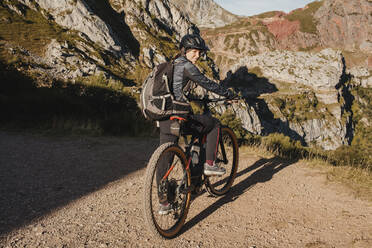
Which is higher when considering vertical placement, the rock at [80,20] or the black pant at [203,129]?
the rock at [80,20]

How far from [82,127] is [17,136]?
2.16 meters

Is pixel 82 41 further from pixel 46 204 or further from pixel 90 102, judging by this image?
pixel 46 204

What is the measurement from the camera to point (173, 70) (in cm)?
312

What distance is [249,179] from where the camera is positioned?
5.25 m

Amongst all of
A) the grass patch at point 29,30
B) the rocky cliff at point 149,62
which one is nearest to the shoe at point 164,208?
the rocky cliff at point 149,62

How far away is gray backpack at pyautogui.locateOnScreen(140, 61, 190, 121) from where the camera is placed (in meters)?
3.03

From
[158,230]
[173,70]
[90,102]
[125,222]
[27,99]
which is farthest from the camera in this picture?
[90,102]

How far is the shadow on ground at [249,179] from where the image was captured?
3.62 m

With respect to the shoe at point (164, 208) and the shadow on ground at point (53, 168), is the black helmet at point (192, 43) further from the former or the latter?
the shadow on ground at point (53, 168)

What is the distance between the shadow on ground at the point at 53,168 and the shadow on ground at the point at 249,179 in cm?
211

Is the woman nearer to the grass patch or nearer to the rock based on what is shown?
the grass patch

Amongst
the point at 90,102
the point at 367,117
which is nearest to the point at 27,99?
the point at 90,102

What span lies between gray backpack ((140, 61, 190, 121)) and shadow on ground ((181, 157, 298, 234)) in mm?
1626

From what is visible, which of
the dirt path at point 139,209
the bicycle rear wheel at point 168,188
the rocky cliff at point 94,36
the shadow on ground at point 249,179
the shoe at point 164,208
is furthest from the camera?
the rocky cliff at point 94,36
